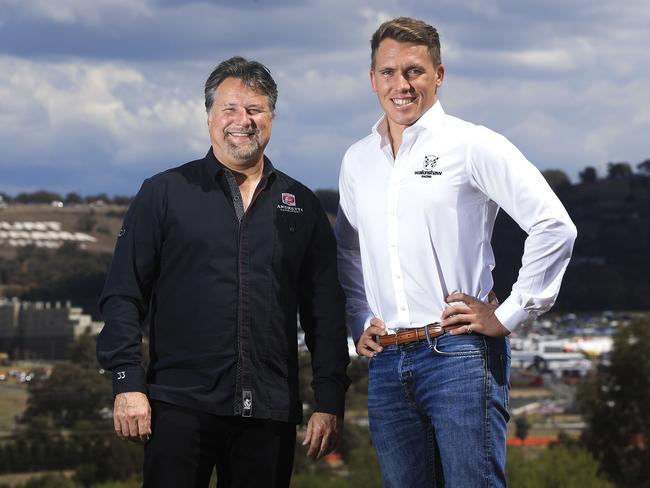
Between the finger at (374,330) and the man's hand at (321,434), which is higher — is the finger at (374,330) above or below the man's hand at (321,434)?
above

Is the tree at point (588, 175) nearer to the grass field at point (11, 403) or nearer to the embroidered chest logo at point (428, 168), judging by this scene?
the grass field at point (11, 403)

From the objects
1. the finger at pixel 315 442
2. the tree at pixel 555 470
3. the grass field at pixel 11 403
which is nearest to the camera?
the finger at pixel 315 442

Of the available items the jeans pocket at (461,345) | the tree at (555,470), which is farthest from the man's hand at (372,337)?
the tree at (555,470)

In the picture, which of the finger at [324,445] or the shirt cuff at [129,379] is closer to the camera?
the shirt cuff at [129,379]

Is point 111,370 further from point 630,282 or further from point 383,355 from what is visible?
point 630,282

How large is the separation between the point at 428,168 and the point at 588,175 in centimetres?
16350

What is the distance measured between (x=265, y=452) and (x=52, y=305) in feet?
365

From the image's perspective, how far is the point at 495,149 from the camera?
4.77m

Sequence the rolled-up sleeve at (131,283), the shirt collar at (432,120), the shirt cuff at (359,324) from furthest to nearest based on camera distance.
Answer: the shirt cuff at (359,324)
the shirt collar at (432,120)
the rolled-up sleeve at (131,283)

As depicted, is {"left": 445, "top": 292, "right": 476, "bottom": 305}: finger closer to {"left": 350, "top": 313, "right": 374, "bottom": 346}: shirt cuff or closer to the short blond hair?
{"left": 350, "top": 313, "right": 374, "bottom": 346}: shirt cuff

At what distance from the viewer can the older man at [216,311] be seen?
4.84 meters

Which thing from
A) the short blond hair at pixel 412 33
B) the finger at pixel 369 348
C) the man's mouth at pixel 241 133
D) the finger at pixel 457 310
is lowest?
the finger at pixel 369 348

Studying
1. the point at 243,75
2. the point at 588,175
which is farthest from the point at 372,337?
the point at 588,175

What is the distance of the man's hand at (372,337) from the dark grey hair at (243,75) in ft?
3.12
